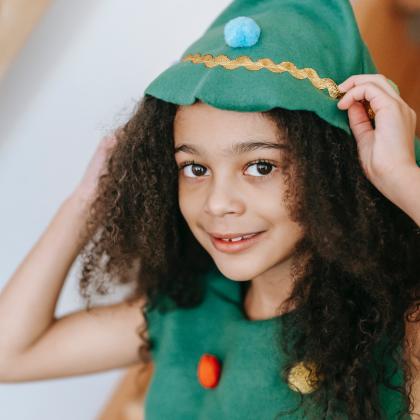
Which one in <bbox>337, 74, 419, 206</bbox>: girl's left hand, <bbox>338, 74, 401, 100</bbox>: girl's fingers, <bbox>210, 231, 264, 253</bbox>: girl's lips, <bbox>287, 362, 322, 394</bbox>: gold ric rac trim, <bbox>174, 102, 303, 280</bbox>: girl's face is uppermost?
<bbox>338, 74, 401, 100</bbox>: girl's fingers

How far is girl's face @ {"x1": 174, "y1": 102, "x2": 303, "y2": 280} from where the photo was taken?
724 mm

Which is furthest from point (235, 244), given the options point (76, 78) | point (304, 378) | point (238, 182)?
point (76, 78)

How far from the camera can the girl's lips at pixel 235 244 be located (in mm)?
780

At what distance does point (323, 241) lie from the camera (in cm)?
73

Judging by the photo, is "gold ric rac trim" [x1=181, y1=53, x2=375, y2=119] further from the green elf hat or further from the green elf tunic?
the green elf tunic

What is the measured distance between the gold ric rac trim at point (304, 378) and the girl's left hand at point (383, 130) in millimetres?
248

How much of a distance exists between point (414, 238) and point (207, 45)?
1.11 ft

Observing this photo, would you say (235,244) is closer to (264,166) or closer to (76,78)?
(264,166)

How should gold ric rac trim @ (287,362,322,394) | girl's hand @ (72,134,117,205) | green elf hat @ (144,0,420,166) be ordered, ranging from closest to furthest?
green elf hat @ (144,0,420,166) < gold ric rac trim @ (287,362,322,394) < girl's hand @ (72,134,117,205)

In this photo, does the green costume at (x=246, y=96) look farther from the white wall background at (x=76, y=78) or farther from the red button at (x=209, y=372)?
the white wall background at (x=76, y=78)

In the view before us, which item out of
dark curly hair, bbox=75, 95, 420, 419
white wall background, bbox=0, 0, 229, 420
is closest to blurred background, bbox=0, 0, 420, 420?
white wall background, bbox=0, 0, 229, 420

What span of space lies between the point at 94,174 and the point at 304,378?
0.42m

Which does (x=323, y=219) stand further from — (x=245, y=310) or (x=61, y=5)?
(x=61, y=5)

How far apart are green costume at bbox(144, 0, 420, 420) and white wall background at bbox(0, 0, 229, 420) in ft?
0.80
